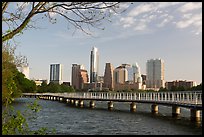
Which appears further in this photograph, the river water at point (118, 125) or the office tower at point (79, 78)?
the office tower at point (79, 78)

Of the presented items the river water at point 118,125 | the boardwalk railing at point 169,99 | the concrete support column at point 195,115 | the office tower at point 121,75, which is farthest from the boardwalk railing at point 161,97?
the office tower at point 121,75

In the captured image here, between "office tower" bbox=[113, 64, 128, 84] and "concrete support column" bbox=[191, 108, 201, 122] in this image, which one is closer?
"concrete support column" bbox=[191, 108, 201, 122]

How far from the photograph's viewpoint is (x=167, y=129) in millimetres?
30766

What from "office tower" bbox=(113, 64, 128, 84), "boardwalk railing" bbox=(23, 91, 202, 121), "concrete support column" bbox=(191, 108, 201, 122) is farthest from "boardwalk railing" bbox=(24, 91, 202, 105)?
"office tower" bbox=(113, 64, 128, 84)

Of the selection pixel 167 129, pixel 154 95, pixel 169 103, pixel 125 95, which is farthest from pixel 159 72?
pixel 167 129

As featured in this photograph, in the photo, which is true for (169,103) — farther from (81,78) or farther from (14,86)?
(81,78)

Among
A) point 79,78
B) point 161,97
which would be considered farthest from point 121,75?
point 161,97

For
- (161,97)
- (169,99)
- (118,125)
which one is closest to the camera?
(118,125)

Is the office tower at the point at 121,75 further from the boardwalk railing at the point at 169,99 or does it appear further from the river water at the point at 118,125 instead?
the river water at the point at 118,125

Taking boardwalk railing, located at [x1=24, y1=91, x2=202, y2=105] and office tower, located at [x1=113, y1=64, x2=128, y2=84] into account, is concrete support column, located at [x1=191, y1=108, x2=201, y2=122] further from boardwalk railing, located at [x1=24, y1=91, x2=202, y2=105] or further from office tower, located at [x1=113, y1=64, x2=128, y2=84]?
office tower, located at [x1=113, y1=64, x2=128, y2=84]

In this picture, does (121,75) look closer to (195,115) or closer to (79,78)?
(79,78)

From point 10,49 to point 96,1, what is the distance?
5571mm

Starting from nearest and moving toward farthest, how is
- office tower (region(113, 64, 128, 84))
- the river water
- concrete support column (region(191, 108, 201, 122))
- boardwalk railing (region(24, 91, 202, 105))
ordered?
the river water → concrete support column (region(191, 108, 201, 122)) → boardwalk railing (region(24, 91, 202, 105)) → office tower (region(113, 64, 128, 84))

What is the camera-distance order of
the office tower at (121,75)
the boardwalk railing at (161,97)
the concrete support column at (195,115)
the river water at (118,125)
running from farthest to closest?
the office tower at (121,75)
the boardwalk railing at (161,97)
the concrete support column at (195,115)
the river water at (118,125)
